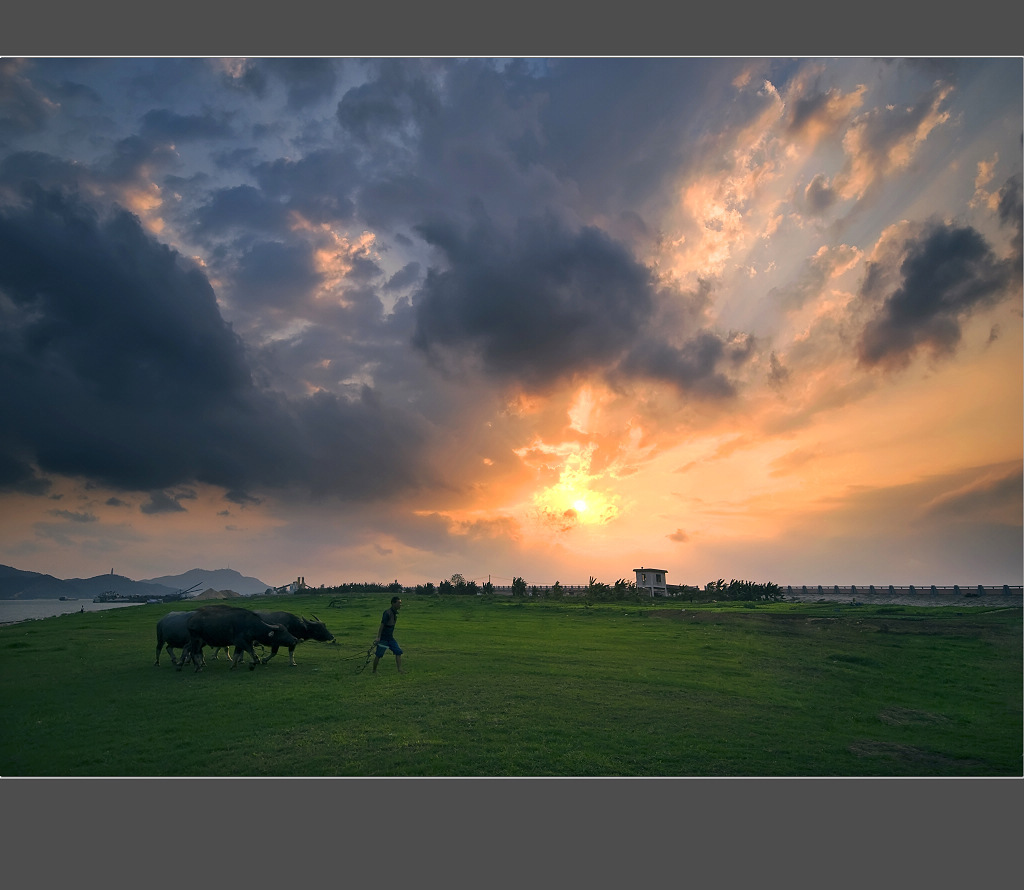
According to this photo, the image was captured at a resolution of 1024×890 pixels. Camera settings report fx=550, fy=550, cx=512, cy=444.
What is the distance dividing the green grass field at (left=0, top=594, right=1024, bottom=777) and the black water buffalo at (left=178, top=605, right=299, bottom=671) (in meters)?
0.66

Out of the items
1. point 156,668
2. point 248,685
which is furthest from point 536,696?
point 156,668

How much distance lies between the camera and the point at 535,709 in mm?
11297

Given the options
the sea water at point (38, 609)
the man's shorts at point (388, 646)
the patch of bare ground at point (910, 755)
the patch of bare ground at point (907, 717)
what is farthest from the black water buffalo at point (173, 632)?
the sea water at point (38, 609)

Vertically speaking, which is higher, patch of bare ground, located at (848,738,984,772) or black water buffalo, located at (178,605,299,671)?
black water buffalo, located at (178,605,299,671)

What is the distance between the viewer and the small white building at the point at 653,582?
54.0m

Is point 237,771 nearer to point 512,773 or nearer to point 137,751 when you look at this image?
point 137,751

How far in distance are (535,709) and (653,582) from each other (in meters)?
46.5

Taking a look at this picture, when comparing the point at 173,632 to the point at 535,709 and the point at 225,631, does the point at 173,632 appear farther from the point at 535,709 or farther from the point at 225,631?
the point at 535,709

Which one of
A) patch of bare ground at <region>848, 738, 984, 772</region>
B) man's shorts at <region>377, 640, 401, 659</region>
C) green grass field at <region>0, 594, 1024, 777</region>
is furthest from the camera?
man's shorts at <region>377, 640, 401, 659</region>

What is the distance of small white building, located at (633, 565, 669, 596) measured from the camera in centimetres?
5397

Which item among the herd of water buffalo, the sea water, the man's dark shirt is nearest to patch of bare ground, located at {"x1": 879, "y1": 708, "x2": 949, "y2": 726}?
the man's dark shirt

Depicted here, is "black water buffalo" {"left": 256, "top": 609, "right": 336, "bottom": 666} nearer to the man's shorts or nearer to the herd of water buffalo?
the herd of water buffalo

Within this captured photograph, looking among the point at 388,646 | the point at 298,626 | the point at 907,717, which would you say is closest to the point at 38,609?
the point at 298,626

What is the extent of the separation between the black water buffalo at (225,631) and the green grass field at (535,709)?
66 cm
